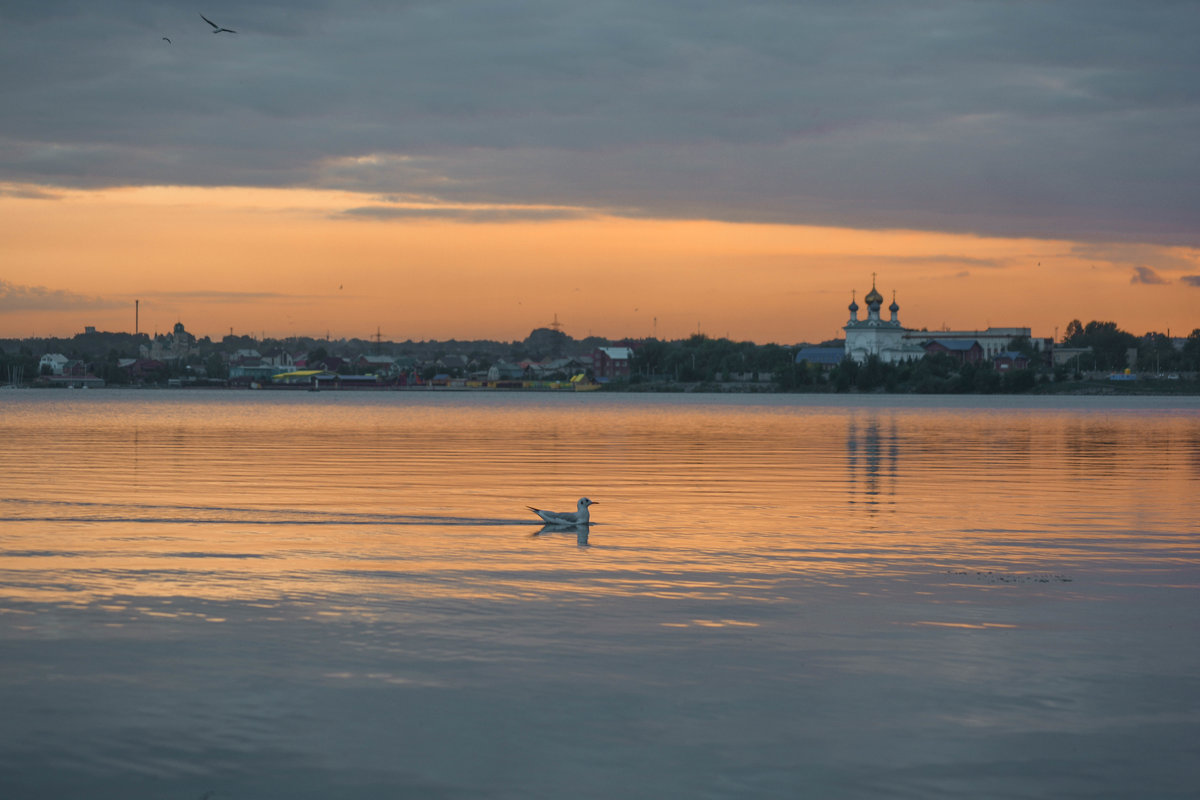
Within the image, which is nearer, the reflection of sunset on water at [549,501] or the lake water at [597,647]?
the lake water at [597,647]

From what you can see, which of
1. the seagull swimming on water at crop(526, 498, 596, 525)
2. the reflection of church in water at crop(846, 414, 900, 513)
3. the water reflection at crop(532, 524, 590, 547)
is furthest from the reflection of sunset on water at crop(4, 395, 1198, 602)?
the seagull swimming on water at crop(526, 498, 596, 525)

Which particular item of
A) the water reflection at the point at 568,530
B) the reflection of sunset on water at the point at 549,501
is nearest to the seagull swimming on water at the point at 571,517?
the water reflection at the point at 568,530

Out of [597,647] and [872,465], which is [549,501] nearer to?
[597,647]

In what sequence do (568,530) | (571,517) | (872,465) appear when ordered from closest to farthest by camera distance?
(568,530) → (571,517) → (872,465)

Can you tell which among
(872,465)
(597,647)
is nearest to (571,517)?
(597,647)

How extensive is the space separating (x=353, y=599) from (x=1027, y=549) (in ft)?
37.5

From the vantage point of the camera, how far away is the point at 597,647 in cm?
1289

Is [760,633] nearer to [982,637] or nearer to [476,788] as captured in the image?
[982,637]

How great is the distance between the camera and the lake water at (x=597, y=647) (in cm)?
943

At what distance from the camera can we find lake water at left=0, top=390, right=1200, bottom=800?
30.9 feet

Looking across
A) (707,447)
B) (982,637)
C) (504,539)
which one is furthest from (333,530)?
(707,447)

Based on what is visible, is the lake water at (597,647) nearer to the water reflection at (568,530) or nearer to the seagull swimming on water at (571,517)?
the water reflection at (568,530)

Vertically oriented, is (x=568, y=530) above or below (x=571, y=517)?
below

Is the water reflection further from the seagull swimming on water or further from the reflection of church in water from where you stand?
the reflection of church in water
